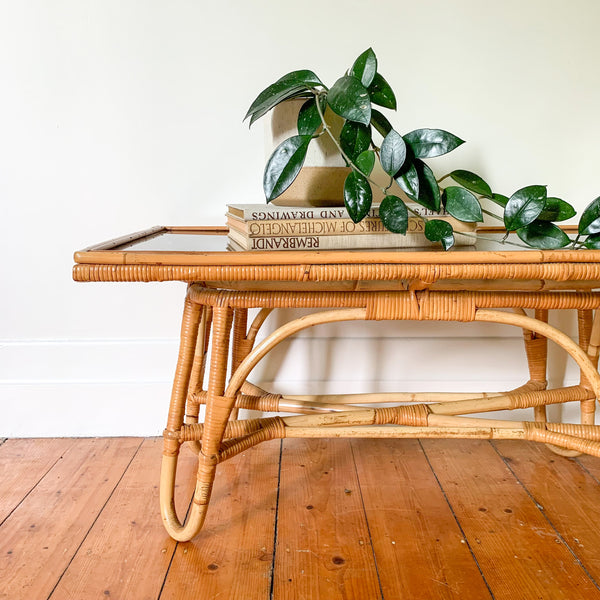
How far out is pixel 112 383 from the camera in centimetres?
136

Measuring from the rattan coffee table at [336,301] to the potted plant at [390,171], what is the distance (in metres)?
0.05

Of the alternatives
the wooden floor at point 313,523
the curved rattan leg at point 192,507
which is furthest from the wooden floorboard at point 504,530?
the curved rattan leg at point 192,507

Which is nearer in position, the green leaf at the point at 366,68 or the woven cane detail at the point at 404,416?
the green leaf at the point at 366,68

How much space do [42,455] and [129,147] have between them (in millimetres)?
674

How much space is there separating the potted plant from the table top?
0.08 m

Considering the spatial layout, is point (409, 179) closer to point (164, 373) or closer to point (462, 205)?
point (462, 205)

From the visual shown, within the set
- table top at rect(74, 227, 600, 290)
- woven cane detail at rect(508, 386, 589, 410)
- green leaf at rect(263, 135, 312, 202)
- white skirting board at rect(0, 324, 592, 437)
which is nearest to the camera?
table top at rect(74, 227, 600, 290)

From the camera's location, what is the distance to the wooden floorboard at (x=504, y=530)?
0.85m

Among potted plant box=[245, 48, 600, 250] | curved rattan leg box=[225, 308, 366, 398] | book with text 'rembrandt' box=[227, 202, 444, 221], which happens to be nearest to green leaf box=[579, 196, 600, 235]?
potted plant box=[245, 48, 600, 250]

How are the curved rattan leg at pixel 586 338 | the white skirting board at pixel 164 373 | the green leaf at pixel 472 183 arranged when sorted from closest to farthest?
the green leaf at pixel 472 183
the curved rattan leg at pixel 586 338
the white skirting board at pixel 164 373

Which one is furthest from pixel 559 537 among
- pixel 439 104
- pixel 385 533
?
pixel 439 104

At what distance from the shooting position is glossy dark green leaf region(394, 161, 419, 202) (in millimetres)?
840

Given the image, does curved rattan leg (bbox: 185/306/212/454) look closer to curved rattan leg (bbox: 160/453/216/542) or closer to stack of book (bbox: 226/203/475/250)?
curved rattan leg (bbox: 160/453/216/542)

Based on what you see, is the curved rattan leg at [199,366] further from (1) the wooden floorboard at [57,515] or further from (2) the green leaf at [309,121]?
(2) the green leaf at [309,121]
